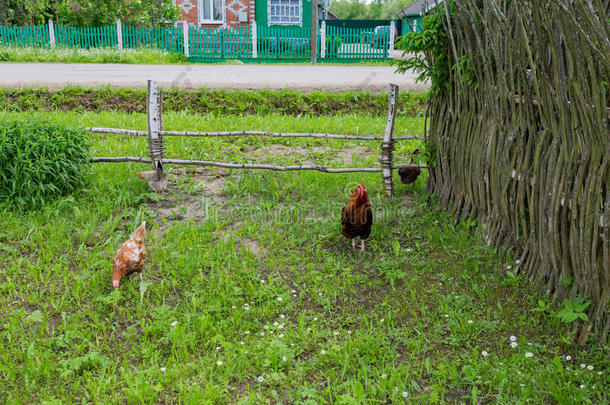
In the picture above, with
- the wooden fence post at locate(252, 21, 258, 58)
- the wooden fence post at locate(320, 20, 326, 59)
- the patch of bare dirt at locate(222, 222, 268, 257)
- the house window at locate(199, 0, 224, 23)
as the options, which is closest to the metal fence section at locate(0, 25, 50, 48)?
the wooden fence post at locate(252, 21, 258, 58)

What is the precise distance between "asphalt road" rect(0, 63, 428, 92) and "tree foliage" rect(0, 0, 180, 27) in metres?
6.87

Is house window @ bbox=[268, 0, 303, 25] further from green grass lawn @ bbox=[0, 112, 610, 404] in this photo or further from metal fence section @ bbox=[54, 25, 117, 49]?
green grass lawn @ bbox=[0, 112, 610, 404]

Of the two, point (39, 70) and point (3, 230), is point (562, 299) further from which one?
point (39, 70)

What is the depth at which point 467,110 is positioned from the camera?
430cm

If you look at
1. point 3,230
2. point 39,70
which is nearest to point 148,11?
point 39,70

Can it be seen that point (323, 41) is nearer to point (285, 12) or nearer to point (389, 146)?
point (285, 12)

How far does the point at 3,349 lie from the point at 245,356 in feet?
4.48

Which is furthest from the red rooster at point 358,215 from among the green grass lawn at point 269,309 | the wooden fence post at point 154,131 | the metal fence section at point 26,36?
the metal fence section at point 26,36

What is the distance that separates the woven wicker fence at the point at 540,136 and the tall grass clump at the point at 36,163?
340 centimetres

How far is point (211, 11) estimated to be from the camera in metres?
24.1

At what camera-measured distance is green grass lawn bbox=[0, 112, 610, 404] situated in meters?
2.86

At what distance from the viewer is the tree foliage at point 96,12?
19.8m

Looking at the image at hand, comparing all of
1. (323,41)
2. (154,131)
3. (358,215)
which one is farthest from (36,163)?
(323,41)

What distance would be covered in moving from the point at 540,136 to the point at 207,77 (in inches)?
370
